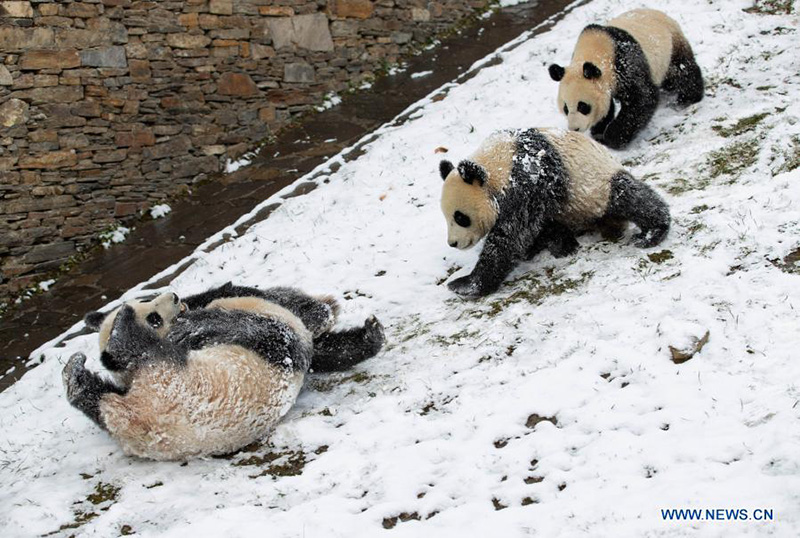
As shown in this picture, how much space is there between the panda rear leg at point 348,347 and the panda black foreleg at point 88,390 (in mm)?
1411

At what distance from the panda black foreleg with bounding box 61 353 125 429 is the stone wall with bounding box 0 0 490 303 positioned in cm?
524

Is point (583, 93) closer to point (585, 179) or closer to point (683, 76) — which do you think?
point (683, 76)

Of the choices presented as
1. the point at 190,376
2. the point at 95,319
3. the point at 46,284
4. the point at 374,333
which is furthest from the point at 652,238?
the point at 46,284

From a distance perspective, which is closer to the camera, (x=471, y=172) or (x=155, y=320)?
(x=155, y=320)

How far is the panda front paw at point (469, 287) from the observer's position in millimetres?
5793

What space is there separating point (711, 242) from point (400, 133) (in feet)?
17.4

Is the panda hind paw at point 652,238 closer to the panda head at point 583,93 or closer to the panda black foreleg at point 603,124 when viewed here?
the panda head at point 583,93

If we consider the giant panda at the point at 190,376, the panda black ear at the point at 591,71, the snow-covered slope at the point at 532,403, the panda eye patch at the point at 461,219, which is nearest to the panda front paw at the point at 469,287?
the snow-covered slope at the point at 532,403

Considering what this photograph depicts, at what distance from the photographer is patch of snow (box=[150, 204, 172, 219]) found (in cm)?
1001

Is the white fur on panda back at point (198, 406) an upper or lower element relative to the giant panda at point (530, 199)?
lower

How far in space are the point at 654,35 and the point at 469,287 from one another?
3.68 m

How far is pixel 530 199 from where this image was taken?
5715 millimetres

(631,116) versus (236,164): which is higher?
(631,116)

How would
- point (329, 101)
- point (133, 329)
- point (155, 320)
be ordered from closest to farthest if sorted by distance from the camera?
point (133, 329)
point (155, 320)
point (329, 101)
